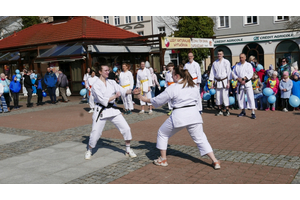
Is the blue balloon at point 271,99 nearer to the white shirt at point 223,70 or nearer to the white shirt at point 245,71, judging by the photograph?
the white shirt at point 245,71

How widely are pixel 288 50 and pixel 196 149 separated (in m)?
25.4

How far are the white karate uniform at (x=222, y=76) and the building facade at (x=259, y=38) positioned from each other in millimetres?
20367

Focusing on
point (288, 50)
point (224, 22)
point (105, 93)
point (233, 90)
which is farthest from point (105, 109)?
point (224, 22)

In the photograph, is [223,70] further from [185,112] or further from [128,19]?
[128,19]

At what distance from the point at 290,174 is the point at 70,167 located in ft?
12.1

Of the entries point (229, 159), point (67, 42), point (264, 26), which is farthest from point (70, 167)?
point (264, 26)

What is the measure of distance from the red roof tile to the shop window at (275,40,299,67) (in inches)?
542

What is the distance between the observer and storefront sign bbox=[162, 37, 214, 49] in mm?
14190

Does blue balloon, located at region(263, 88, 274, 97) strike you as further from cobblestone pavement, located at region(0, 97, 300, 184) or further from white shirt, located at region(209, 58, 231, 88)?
white shirt, located at region(209, 58, 231, 88)

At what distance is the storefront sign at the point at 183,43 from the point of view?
14.2 meters

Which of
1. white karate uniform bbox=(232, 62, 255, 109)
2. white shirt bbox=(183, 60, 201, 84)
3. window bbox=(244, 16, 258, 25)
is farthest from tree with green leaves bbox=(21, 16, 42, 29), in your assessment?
white karate uniform bbox=(232, 62, 255, 109)

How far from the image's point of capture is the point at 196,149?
6.61 metres

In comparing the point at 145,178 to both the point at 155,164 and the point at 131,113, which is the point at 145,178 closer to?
the point at 155,164

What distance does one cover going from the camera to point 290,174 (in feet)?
15.6
